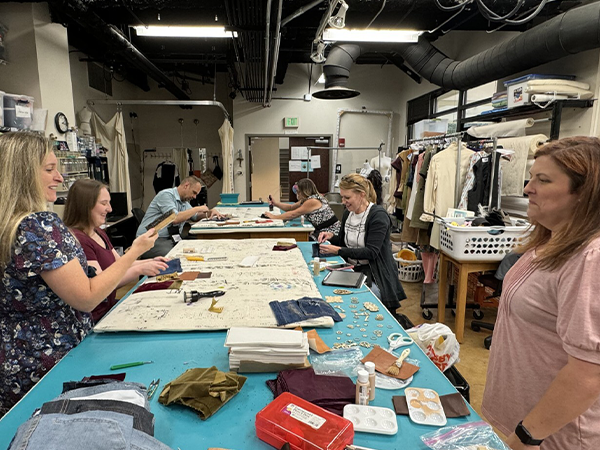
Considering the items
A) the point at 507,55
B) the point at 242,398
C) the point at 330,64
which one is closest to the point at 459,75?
the point at 507,55

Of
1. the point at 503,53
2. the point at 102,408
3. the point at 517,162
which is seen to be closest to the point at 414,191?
the point at 517,162

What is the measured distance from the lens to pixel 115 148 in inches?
227

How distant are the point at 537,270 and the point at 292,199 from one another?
728 cm

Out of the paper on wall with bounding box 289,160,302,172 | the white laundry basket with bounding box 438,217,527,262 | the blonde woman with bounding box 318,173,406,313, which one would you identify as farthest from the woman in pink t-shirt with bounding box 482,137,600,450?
the paper on wall with bounding box 289,160,302,172

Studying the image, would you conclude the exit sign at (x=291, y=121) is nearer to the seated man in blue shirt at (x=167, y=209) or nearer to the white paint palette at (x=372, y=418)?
the seated man in blue shirt at (x=167, y=209)

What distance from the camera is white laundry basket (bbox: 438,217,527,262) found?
297 cm

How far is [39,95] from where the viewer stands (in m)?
3.82

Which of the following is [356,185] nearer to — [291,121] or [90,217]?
[90,217]

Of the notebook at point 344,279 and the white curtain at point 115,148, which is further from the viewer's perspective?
the white curtain at point 115,148

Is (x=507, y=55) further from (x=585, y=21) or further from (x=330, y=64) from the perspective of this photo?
(x=330, y=64)

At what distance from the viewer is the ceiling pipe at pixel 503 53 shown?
2.90 m

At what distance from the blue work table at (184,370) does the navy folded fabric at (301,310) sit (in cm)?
8

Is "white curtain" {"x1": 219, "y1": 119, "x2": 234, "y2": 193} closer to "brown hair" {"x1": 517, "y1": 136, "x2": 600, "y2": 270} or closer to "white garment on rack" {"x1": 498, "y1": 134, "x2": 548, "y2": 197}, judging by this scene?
"white garment on rack" {"x1": 498, "y1": 134, "x2": 548, "y2": 197}

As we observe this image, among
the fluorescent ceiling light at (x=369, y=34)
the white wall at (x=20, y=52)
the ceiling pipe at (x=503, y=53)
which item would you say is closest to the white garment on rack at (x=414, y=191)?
the ceiling pipe at (x=503, y=53)
